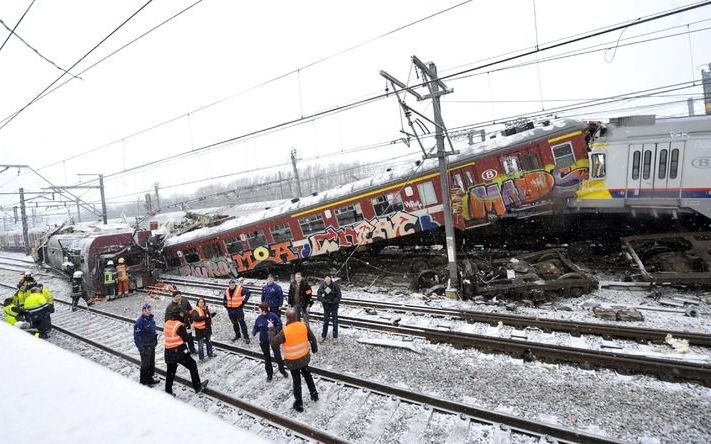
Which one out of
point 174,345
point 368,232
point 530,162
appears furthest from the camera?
point 368,232

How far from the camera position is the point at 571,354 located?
6961 millimetres

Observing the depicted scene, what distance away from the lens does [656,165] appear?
12227 millimetres

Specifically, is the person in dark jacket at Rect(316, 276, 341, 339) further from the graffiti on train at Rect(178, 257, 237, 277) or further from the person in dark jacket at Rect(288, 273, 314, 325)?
the graffiti on train at Rect(178, 257, 237, 277)

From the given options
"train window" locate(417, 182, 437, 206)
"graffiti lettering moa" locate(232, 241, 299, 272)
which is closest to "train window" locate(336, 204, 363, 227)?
"train window" locate(417, 182, 437, 206)

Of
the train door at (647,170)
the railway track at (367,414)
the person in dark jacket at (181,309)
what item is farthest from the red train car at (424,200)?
the person in dark jacket at (181,309)

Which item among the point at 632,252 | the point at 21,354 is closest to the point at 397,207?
the point at 632,252

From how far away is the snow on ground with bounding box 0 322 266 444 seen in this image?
53.0 inches

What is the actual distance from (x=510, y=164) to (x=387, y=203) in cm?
464

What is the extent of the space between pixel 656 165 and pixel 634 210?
1.59m

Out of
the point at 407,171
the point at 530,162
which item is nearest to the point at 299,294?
the point at 407,171

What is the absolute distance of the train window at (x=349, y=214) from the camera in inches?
588

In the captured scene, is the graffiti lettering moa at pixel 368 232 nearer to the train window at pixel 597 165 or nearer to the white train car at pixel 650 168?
the white train car at pixel 650 168

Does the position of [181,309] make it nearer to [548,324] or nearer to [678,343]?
[548,324]

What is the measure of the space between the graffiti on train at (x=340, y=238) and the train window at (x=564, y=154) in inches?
180
